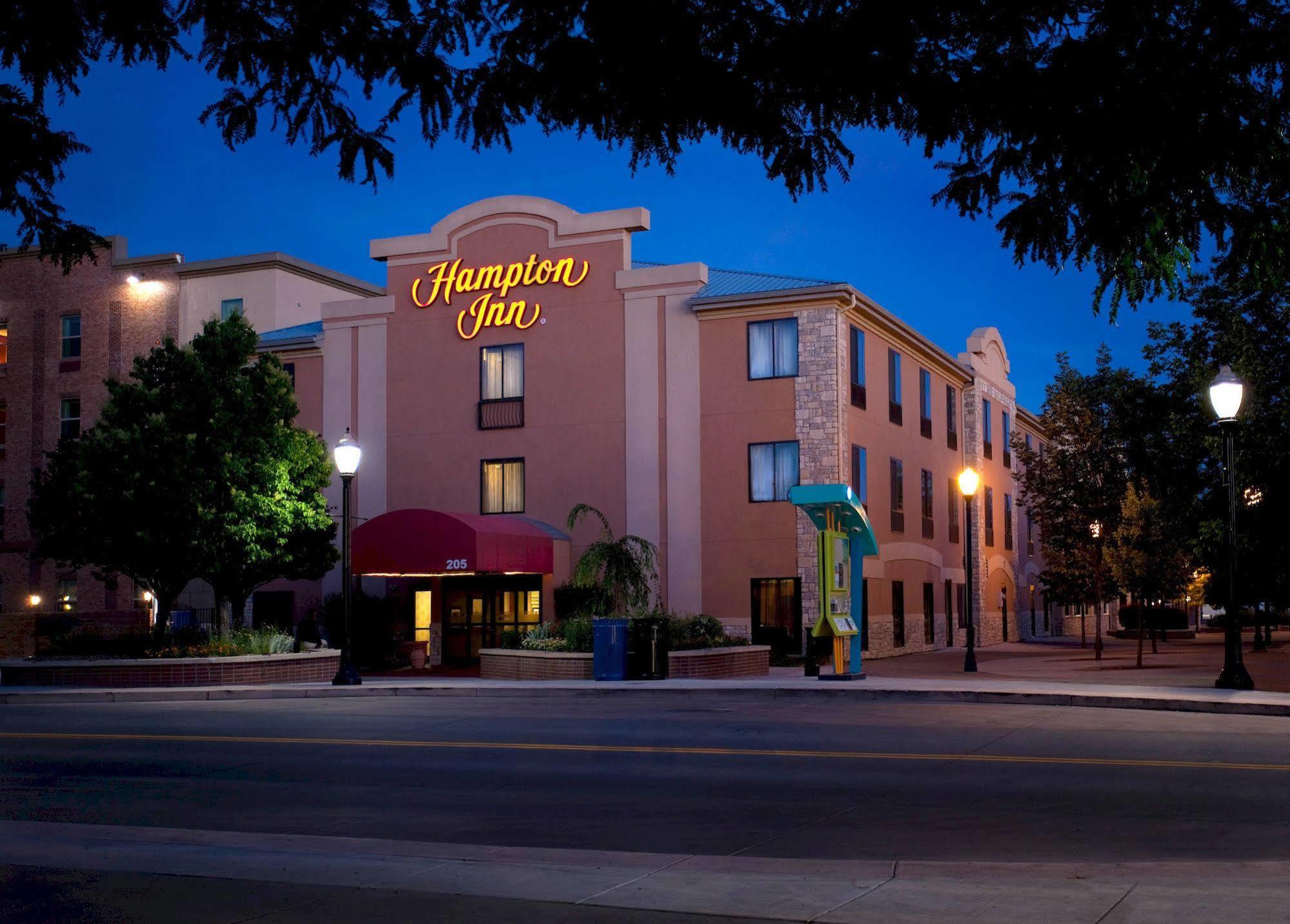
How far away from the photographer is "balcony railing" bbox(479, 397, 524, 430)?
39562mm

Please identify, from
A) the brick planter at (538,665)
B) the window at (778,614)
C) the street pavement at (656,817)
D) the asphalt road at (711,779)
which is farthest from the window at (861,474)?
the street pavement at (656,817)

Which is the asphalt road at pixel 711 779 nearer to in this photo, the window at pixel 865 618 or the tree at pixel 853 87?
the tree at pixel 853 87

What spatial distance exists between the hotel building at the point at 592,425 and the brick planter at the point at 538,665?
398 centimetres

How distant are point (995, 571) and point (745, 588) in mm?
21070

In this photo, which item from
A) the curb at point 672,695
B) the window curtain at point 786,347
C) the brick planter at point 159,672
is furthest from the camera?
the window curtain at point 786,347

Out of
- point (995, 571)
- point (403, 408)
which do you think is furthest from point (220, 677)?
point (995, 571)

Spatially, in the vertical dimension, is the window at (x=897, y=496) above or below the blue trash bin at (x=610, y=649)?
above

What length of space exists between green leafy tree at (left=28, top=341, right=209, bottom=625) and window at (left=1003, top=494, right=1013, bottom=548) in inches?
1384

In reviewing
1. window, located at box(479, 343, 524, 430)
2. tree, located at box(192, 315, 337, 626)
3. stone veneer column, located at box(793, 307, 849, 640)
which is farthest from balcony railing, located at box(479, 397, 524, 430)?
stone veneer column, located at box(793, 307, 849, 640)

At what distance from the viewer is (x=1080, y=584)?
139ft

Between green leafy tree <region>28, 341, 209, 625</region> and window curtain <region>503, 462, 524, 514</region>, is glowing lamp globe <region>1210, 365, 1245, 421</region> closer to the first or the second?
green leafy tree <region>28, 341, 209, 625</region>

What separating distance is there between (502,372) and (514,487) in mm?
3374

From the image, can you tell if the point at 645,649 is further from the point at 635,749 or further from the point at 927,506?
the point at 927,506

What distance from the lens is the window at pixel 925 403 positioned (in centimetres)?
4503
